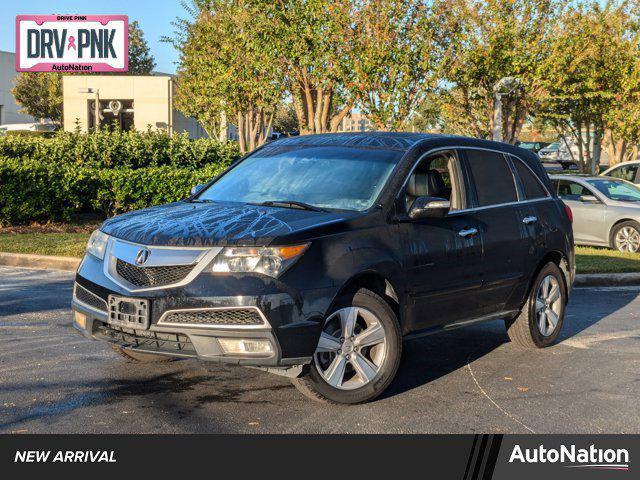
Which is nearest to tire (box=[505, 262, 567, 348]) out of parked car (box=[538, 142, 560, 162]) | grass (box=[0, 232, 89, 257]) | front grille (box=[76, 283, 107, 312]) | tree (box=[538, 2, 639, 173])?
front grille (box=[76, 283, 107, 312])

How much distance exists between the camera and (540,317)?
7801 mm

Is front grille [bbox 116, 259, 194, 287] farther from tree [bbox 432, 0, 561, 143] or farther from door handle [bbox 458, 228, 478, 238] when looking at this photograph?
tree [bbox 432, 0, 561, 143]

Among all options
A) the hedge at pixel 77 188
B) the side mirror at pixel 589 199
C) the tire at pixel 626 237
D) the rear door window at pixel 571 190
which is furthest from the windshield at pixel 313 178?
the rear door window at pixel 571 190

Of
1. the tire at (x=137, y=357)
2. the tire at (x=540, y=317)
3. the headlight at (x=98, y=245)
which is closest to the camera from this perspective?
the headlight at (x=98, y=245)

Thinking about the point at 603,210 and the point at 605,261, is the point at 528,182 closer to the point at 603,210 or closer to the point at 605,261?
the point at 605,261

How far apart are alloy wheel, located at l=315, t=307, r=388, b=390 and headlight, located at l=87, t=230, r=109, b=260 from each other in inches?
62.8

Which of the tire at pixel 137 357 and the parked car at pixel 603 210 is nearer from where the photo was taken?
the tire at pixel 137 357

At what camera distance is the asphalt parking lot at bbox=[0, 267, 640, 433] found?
5.31 m

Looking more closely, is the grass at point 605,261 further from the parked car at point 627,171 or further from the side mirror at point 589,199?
the parked car at point 627,171

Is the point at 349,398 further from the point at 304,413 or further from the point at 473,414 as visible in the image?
the point at 473,414

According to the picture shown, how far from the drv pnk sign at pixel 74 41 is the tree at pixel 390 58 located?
17993 mm

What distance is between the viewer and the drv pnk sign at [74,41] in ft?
119

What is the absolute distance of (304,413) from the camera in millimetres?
5527

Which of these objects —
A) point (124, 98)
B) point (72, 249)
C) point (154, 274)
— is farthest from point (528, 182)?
point (124, 98)
